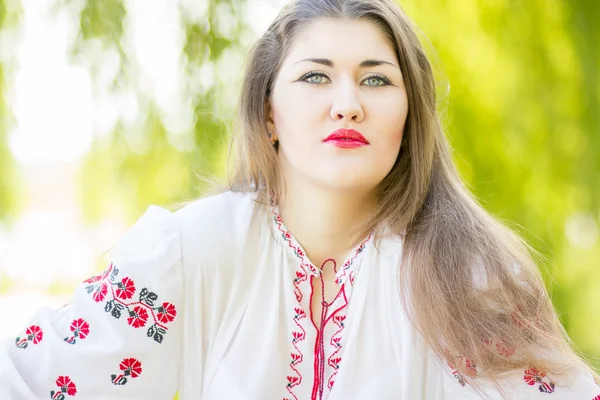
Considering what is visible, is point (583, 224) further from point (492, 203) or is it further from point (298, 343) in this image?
point (298, 343)

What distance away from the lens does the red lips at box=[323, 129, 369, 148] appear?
1.43m

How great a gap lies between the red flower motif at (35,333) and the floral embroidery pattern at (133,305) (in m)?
0.11

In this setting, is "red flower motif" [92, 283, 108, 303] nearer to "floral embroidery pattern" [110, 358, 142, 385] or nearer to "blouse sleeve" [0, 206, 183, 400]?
"blouse sleeve" [0, 206, 183, 400]

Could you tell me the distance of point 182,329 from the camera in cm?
148

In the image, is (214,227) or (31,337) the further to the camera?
(214,227)

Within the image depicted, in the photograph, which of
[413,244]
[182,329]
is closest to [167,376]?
[182,329]

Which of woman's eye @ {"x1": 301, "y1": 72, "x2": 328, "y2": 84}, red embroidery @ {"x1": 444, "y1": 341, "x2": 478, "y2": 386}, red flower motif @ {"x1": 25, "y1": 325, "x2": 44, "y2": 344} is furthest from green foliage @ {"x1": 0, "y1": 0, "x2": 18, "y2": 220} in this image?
red embroidery @ {"x1": 444, "y1": 341, "x2": 478, "y2": 386}

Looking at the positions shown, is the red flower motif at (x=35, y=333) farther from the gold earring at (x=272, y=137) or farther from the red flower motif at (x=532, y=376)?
the red flower motif at (x=532, y=376)

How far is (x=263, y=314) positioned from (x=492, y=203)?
1929mm

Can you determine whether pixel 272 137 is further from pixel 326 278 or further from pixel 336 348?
pixel 336 348

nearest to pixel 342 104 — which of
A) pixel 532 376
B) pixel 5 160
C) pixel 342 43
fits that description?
pixel 342 43

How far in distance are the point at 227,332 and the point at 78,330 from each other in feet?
0.88

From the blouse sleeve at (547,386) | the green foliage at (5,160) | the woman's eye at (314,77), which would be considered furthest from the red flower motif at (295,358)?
the green foliage at (5,160)

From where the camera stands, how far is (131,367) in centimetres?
142
